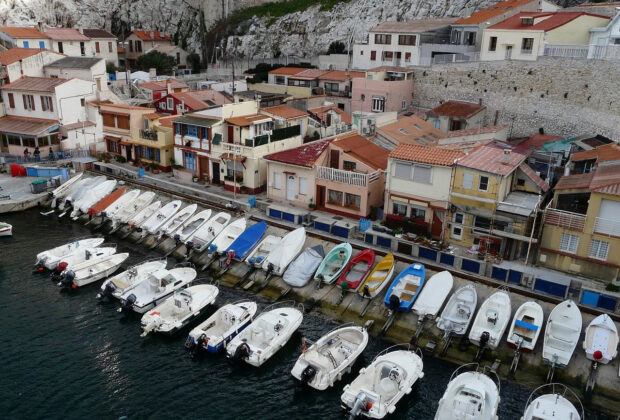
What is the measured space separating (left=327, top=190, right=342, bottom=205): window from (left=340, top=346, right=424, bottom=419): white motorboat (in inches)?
585

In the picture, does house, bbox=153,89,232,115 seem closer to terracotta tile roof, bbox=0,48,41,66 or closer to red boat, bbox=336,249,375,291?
terracotta tile roof, bbox=0,48,41,66

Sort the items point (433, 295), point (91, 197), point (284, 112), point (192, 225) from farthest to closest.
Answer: point (284, 112)
point (91, 197)
point (192, 225)
point (433, 295)

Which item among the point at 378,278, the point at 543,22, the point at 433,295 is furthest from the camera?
the point at 543,22

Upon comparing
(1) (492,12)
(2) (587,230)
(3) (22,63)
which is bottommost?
(2) (587,230)

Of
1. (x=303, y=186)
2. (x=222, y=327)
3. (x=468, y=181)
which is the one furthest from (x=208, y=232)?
(x=468, y=181)

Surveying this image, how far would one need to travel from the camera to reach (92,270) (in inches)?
1280

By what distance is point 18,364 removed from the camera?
24.5 meters

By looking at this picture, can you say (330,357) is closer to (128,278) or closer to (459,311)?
(459,311)

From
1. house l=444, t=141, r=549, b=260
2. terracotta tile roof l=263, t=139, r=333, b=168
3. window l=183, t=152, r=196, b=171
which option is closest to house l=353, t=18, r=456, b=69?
terracotta tile roof l=263, t=139, r=333, b=168

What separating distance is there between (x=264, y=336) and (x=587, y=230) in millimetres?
19310

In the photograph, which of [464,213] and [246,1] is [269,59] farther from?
[464,213]

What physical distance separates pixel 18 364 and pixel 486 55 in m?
52.5

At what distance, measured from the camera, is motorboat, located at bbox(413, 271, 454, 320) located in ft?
87.6

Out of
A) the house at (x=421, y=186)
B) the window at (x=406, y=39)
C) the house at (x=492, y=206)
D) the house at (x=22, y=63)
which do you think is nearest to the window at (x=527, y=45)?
the window at (x=406, y=39)
